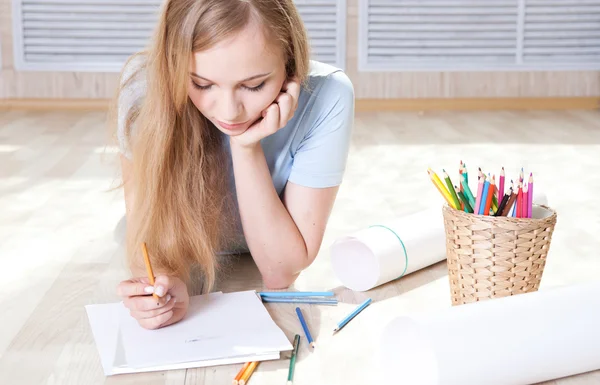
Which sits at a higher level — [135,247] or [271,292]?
[135,247]

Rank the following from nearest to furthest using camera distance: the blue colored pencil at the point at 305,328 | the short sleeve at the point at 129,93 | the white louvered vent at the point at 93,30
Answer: the blue colored pencil at the point at 305,328
the short sleeve at the point at 129,93
the white louvered vent at the point at 93,30

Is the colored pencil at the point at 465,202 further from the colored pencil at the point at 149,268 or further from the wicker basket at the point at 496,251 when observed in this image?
the colored pencil at the point at 149,268

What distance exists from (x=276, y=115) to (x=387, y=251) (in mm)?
437

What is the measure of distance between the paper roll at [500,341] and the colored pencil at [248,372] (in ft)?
0.65

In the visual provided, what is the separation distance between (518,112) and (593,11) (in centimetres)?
63

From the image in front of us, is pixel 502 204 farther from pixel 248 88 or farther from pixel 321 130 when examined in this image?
pixel 248 88

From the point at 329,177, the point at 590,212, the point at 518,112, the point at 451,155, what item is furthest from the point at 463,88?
the point at 329,177

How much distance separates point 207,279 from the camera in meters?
1.59

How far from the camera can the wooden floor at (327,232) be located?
1.34 meters

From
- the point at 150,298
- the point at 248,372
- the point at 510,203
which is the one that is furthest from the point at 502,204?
the point at 150,298

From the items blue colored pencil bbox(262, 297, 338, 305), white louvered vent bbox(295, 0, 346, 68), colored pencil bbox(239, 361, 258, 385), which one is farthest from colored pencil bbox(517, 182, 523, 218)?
white louvered vent bbox(295, 0, 346, 68)

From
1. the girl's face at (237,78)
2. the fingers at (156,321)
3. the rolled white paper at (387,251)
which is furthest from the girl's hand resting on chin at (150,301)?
the rolled white paper at (387,251)

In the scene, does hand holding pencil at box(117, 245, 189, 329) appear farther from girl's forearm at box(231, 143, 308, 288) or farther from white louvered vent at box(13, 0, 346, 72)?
white louvered vent at box(13, 0, 346, 72)

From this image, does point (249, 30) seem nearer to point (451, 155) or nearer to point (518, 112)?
point (451, 155)
